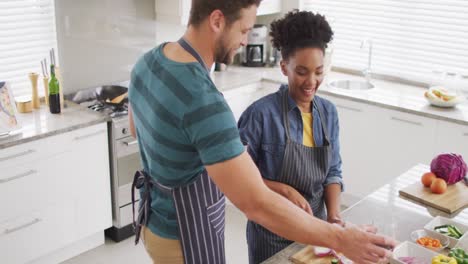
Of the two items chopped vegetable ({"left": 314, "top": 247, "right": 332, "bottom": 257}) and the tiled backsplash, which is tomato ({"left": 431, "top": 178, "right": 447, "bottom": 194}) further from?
the tiled backsplash

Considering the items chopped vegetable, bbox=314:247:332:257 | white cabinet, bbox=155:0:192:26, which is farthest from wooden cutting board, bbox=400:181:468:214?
white cabinet, bbox=155:0:192:26

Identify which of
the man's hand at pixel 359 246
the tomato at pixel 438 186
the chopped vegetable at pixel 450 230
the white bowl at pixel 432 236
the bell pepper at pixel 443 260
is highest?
the man's hand at pixel 359 246

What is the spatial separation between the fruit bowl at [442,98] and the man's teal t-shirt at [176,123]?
2411 mm

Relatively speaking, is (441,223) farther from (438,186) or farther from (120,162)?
(120,162)

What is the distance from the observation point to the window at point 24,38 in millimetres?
3422

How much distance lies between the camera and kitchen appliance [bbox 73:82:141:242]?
3469 mm

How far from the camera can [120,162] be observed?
11.6 feet

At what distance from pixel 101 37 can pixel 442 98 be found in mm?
2235

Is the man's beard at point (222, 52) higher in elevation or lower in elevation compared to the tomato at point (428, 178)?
higher

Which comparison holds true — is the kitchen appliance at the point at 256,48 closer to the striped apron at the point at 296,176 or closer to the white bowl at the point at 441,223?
the striped apron at the point at 296,176

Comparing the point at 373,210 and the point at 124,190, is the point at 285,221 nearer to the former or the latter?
the point at 373,210

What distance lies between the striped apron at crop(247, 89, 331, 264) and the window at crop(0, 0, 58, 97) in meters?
2.01

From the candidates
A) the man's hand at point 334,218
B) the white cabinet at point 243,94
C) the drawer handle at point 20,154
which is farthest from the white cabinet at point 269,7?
the man's hand at point 334,218

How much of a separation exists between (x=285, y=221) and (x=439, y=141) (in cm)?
233
